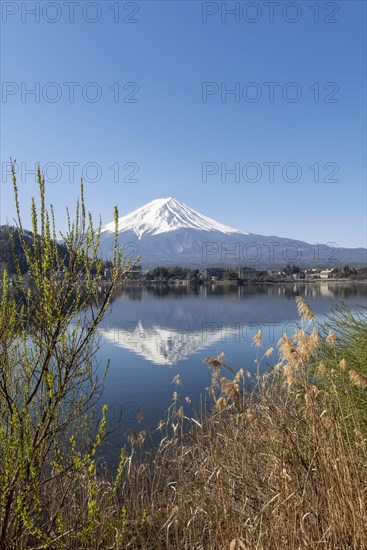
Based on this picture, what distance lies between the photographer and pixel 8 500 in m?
3.38

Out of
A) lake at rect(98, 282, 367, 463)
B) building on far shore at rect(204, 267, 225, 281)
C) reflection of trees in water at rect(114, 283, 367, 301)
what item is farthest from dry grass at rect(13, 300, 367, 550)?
building on far shore at rect(204, 267, 225, 281)

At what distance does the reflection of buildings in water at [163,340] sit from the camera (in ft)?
97.9

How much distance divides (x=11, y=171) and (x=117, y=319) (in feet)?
177

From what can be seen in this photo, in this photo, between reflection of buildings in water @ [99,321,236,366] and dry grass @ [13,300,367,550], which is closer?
dry grass @ [13,300,367,550]

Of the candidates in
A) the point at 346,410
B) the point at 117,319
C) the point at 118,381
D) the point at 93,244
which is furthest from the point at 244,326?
the point at 93,244

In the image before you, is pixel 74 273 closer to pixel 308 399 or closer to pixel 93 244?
pixel 93 244

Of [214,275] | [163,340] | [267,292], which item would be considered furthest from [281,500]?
[214,275]

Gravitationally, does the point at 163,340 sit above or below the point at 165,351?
below

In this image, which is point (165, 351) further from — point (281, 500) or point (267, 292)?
point (267, 292)

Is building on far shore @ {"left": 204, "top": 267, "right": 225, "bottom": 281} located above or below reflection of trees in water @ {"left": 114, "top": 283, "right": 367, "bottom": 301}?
above

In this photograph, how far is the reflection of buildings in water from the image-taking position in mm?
29830

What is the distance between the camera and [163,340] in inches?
1468

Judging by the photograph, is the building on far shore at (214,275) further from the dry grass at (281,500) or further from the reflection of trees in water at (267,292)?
the dry grass at (281,500)

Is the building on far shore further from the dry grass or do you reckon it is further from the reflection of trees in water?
the dry grass
